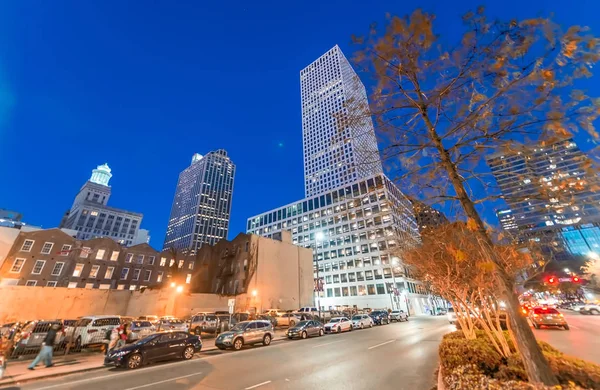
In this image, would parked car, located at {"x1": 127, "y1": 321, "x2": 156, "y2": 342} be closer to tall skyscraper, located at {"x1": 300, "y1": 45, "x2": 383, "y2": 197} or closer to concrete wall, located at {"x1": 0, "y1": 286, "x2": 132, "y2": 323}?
concrete wall, located at {"x1": 0, "y1": 286, "x2": 132, "y2": 323}

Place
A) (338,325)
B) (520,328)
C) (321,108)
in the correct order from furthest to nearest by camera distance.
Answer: (321,108) → (338,325) → (520,328)

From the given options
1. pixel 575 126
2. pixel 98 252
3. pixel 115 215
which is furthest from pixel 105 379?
pixel 115 215

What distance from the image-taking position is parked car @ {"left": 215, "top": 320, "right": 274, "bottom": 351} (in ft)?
54.4

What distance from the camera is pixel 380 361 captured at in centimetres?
1125

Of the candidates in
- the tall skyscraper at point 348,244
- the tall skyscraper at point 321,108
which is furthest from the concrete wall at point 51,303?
the tall skyscraper at point 321,108

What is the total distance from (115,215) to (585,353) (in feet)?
503

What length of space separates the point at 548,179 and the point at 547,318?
84.9ft

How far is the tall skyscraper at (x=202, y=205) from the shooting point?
A: 168750 mm

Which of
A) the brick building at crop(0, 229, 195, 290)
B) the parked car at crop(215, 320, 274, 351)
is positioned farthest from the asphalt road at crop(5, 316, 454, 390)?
the brick building at crop(0, 229, 195, 290)

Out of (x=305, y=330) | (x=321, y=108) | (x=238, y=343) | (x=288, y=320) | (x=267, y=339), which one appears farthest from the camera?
(x=321, y=108)

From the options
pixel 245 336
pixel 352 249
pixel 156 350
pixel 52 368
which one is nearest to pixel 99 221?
pixel 352 249

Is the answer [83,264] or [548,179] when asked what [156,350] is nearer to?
[548,179]

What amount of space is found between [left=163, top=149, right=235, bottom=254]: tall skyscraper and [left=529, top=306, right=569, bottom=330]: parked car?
164 m

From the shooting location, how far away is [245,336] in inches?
683
